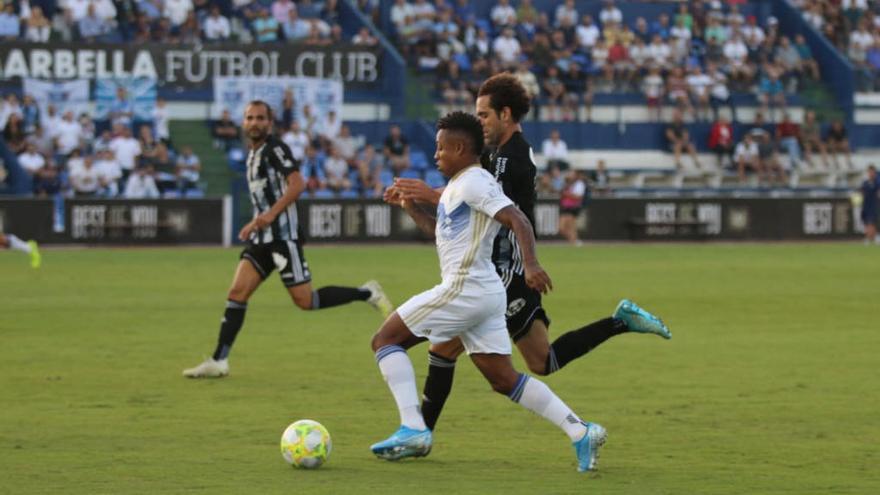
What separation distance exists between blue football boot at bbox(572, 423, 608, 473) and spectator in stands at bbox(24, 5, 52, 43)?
103ft

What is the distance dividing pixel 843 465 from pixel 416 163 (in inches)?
1222

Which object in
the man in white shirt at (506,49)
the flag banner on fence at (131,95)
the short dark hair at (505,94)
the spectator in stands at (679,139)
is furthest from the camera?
the spectator in stands at (679,139)

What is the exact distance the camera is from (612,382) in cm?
1275

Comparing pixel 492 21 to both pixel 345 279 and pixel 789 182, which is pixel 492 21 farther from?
pixel 345 279

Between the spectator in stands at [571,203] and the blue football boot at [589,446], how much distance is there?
28578 millimetres

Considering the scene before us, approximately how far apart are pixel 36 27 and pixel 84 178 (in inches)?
216

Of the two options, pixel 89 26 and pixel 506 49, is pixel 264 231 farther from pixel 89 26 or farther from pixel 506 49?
pixel 506 49

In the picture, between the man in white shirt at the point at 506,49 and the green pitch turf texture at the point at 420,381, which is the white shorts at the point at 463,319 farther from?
the man in white shirt at the point at 506,49

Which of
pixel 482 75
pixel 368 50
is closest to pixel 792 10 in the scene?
pixel 482 75

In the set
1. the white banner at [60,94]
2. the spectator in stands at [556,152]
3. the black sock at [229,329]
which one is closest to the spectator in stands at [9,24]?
the white banner at [60,94]

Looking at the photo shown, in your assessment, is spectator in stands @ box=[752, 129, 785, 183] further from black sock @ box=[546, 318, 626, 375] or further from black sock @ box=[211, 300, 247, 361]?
black sock @ box=[546, 318, 626, 375]

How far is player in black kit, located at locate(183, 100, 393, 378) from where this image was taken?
1298 centimetres

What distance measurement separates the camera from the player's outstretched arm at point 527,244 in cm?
802

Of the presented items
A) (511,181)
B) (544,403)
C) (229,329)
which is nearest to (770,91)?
(229,329)
